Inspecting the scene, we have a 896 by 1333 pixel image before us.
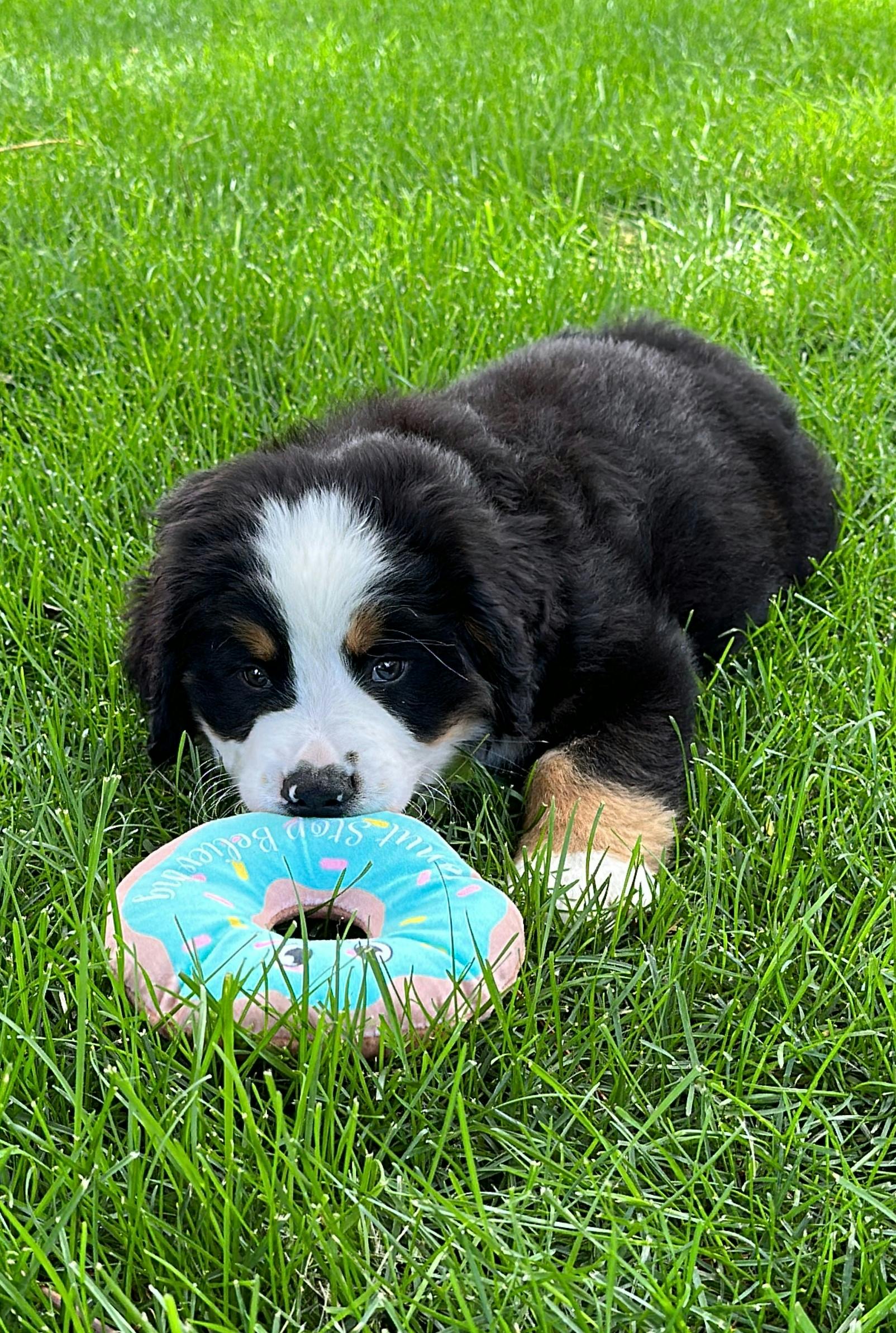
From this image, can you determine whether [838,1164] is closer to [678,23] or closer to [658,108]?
[658,108]

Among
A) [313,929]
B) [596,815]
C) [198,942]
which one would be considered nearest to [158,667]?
[313,929]

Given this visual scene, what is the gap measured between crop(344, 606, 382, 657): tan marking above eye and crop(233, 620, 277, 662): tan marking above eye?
0.13 m

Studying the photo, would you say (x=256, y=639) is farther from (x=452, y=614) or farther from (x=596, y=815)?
(x=596, y=815)

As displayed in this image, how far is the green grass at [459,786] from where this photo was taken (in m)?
1.59

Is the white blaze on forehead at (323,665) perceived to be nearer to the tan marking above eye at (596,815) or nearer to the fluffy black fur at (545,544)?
the fluffy black fur at (545,544)

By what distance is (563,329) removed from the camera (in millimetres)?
3691

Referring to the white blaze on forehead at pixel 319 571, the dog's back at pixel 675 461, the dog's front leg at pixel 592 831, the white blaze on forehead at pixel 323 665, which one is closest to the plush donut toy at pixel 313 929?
the white blaze on forehead at pixel 323 665

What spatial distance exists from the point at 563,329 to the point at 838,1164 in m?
2.50

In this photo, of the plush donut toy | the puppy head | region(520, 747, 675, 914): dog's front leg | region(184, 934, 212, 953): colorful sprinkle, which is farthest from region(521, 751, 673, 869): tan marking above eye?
region(184, 934, 212, 953): colorful sprinkle

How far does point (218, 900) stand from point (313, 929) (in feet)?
0.91

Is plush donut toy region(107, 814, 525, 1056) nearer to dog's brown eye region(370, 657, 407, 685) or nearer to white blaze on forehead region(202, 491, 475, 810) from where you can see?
white blaze on forehead region(202, 491, 475, 810)

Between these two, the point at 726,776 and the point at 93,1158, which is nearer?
the point at 93,1158

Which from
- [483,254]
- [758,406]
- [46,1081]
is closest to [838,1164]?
[46,1081]

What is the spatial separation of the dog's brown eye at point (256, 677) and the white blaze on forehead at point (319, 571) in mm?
79
